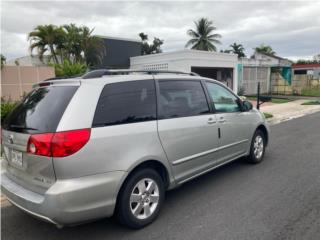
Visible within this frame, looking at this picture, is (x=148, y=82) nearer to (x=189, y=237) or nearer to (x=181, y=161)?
(x=181, y=161)

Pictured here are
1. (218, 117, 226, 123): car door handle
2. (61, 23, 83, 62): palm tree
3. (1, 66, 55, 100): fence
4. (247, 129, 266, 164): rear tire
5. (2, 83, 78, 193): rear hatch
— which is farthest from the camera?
(61, 23, 83, 62): palm tree

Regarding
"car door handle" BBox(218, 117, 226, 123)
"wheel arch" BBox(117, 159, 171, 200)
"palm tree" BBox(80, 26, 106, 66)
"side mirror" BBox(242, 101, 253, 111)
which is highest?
"palm tree" BBox(80, 26, 106, 66)

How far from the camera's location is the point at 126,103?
3115 millimetres

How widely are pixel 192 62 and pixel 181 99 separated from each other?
13.1 m

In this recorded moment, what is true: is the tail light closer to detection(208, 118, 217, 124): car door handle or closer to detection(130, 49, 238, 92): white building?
detection(208, 118, 217, 124): car door handle

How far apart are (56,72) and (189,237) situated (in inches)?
423

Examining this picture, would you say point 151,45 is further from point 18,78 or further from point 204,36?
point 18,78

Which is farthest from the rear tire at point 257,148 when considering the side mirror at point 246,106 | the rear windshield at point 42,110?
the rear windshield at point 42,110

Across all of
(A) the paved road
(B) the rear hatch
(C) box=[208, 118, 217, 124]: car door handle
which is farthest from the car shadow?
(C) box=[208, 118, 217, 124]: car door handle

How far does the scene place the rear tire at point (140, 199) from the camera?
3.00m

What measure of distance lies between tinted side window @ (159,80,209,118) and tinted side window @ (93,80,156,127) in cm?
18

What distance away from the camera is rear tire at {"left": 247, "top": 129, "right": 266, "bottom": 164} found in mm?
5266

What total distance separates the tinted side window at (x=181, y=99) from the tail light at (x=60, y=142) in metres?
1.11

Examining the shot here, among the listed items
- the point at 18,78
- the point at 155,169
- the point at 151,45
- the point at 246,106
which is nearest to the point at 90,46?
the point at 18,78
